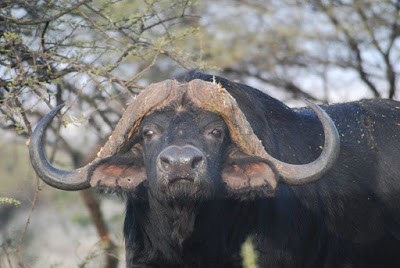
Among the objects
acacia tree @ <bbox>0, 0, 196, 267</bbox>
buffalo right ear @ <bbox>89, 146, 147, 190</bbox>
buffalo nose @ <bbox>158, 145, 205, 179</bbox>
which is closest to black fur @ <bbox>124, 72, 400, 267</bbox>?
buffalo right ear @ <bbox>89, 146, 147, 190</bbox>

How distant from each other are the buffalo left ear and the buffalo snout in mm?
531

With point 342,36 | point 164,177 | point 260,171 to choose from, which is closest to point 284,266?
point 260,171

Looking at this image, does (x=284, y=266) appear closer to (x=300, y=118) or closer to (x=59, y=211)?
(x=300, y=118)

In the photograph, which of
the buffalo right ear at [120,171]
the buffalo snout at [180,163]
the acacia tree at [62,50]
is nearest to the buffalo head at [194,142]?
the buffalo right ear at [120,171]

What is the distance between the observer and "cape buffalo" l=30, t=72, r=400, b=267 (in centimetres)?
721

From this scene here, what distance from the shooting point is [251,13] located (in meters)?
19.7

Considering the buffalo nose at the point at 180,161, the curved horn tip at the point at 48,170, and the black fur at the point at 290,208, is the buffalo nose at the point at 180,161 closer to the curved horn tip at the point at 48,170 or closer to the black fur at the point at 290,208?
the black fur at the point at 290,208

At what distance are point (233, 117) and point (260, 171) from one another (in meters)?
0.43

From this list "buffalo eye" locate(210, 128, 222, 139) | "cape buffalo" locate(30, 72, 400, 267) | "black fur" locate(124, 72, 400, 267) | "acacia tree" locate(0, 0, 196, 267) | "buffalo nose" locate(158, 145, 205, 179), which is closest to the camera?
"buffalo nose" locate(158, 145, 205, 179)

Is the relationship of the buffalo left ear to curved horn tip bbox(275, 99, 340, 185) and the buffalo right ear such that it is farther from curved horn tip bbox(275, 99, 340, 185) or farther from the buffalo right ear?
the buffalo right ear

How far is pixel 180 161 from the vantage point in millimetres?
6734

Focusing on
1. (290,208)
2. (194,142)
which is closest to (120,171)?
(194,142)

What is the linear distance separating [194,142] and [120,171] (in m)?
0.68

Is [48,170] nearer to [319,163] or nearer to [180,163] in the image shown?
[180,163]
